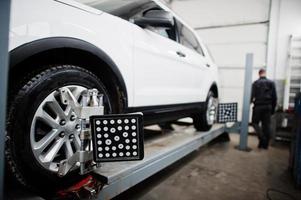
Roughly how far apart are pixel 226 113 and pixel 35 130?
327cm

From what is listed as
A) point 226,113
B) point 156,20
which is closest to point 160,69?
point 156,20

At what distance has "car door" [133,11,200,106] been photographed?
5.02ft

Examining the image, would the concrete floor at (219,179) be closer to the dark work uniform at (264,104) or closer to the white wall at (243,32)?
the dark work uniform at (264,104)

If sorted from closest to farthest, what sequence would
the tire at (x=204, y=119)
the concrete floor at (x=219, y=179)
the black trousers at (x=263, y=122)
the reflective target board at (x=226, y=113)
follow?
the concrete floor at (x=219, y=179) → the tire at (x=204, y=119) → the reflective target board at (x=226, y=113) → the black trousers at (x=263, y=122)

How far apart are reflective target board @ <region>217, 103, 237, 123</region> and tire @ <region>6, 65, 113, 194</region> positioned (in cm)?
303

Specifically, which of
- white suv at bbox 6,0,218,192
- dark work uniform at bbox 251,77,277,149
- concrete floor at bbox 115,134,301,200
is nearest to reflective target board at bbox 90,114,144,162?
white suv at bbox 6,0,218,192

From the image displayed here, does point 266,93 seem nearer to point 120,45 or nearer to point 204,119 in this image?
point 204,119

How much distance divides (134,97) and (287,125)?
15.5 ft

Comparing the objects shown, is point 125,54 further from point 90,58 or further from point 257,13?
point 257,13

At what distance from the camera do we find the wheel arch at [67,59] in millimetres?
883

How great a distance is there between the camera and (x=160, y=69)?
69.4 inches

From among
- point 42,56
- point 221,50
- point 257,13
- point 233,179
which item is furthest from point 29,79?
point 257,13

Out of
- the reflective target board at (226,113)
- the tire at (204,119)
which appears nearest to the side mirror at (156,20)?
the tire at (204,119)

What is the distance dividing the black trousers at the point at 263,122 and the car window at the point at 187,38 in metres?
1.94
